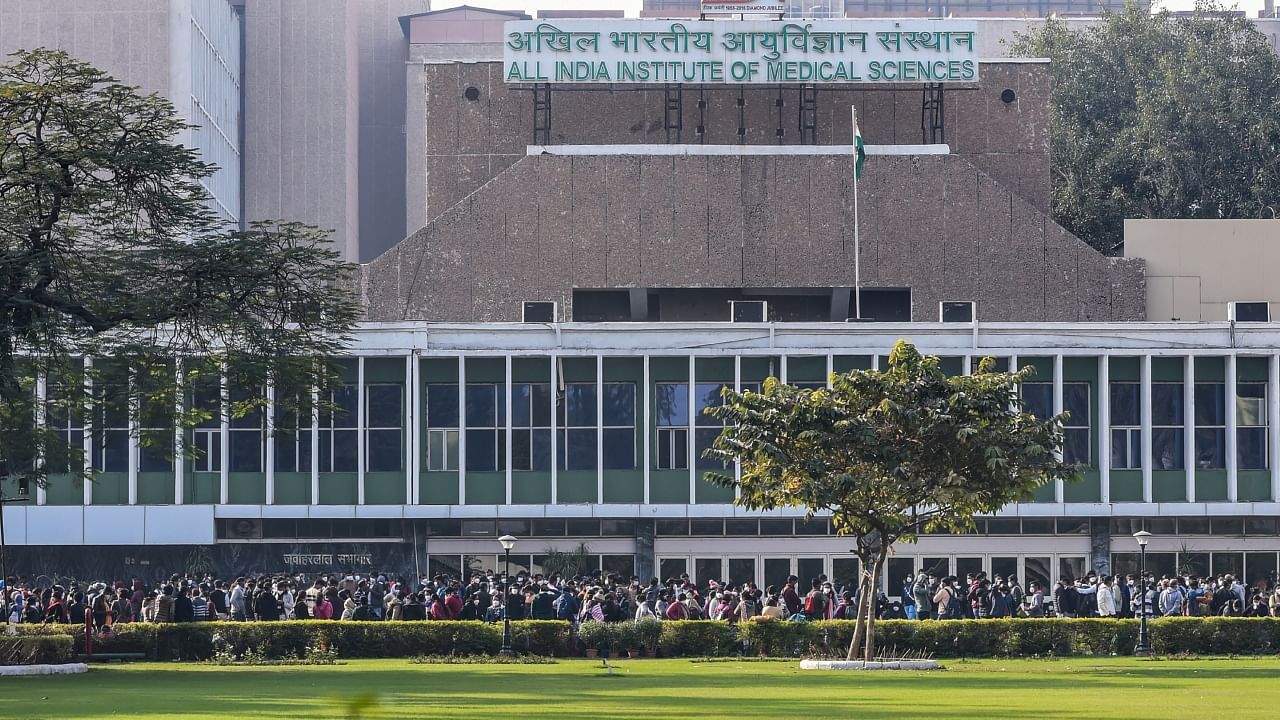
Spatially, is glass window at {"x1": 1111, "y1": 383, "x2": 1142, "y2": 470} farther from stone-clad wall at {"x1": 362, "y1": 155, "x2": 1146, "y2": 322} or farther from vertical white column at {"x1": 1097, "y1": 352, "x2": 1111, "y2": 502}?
stone-clad wall at {"x1": 362, "y1": 155, "x2": 1146, "y2": 322}

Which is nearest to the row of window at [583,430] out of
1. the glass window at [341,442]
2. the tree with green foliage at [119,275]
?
the glass window at [341,442]

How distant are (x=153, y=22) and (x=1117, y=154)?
41.7 metres

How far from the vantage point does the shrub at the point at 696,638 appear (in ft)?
133

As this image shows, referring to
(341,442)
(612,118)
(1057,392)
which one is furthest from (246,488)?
(1057,392)

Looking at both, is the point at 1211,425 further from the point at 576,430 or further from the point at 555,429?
the point at 555,429

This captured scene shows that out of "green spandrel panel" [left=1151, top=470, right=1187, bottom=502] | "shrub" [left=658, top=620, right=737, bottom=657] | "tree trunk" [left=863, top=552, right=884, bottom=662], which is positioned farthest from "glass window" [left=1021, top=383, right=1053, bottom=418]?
"tree trunk" [left=863, top=552, right=884, bottom=662]

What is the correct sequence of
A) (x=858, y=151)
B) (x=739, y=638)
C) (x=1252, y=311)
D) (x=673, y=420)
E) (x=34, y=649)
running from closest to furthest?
(x=34, y=649) → (x=739, y=638) → (x=673, y=420) → (x=858, y=151) → (x=1252, y=311)

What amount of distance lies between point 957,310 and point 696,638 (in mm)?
23861

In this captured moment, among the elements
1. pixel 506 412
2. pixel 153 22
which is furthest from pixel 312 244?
pixel 153 22

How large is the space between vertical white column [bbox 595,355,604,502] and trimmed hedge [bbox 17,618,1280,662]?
16.7 m

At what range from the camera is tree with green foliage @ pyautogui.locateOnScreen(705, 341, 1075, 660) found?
35531 mm

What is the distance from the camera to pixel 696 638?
40719mm

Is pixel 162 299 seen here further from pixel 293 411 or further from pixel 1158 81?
pixel 1158 81

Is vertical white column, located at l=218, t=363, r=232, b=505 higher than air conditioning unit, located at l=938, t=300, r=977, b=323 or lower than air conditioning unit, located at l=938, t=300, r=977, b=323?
lower
